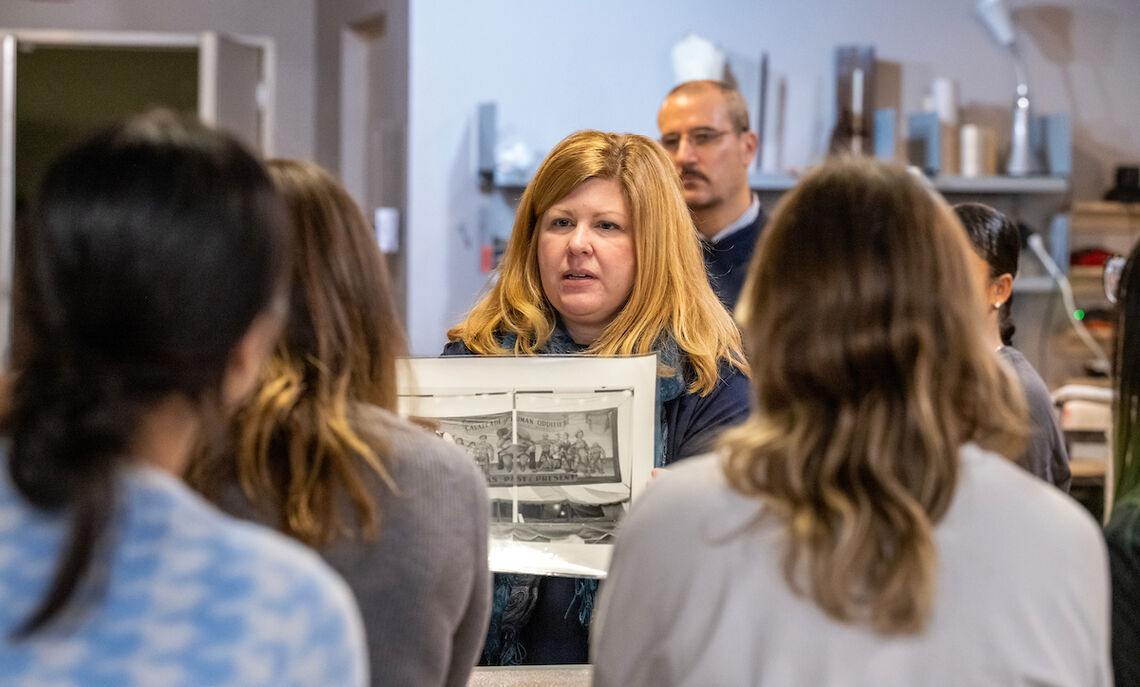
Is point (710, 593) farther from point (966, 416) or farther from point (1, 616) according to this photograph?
point (1, 616)

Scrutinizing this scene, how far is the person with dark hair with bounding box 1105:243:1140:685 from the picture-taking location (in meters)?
1.06

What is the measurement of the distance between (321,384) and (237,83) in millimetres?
3792

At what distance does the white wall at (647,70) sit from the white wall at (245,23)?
92 centimetres

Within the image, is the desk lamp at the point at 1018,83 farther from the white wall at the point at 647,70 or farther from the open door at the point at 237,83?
the open door at the point at 237,83

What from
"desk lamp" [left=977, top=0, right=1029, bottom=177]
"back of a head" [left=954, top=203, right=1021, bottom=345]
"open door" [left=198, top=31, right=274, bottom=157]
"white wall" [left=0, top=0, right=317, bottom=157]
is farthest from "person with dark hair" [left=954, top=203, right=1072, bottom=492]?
"white wall" [left=0, top=0, right=317, bottom=157]

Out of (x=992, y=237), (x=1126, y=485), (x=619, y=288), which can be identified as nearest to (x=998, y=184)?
(x=992, y=237)

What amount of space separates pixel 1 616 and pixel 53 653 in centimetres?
4

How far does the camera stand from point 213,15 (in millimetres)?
4770

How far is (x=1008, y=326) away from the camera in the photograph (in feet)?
7.36

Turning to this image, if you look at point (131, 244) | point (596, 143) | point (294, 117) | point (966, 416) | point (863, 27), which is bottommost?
point (966, 416)

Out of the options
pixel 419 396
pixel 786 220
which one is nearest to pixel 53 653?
pixel 786 220

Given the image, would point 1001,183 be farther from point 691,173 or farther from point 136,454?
point 136,454

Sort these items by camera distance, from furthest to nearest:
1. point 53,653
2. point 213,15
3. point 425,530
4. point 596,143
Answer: point 213,15 → point 596,143 → point 425,530 → point 53,653

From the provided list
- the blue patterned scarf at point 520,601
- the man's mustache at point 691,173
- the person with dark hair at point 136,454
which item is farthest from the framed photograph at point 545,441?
the man's mustache at point 691,173
